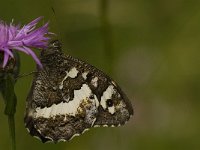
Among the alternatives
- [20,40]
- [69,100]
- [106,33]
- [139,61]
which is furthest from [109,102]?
[139,61]

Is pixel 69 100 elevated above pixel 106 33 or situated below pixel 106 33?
below

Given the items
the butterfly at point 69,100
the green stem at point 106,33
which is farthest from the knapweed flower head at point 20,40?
the green stem at point 106,33

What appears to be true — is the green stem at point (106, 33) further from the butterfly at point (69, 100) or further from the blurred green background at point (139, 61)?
the butterfly at point (69, 100)

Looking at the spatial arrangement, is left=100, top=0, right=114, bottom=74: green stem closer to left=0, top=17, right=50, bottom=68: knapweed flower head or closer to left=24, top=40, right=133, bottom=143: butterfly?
left=24, top=40, right=133, bottom=143: butterfly

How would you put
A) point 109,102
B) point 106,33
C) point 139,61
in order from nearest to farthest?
point 109,102 < point 106,33 < point 139,61

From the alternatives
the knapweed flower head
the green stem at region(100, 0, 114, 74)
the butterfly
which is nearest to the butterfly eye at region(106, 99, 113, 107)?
the butterfly

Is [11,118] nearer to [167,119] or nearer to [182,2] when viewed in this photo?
[167,119]

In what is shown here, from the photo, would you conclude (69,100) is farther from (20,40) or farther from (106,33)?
(106,33)
